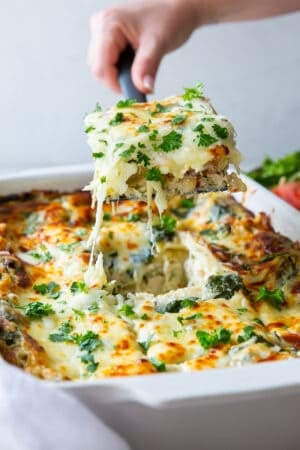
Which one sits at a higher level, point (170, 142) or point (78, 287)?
point (170, 142)

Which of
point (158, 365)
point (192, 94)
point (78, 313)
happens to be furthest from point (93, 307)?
point (192, 94)

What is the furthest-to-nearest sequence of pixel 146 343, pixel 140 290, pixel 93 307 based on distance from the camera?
pixel 140 290 < pixel 93 307 < pixel 146 343

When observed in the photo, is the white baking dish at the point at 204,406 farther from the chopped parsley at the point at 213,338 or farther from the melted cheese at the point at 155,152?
the melted cheese at the point at 155,152

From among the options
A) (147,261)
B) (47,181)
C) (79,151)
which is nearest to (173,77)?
(79,151)

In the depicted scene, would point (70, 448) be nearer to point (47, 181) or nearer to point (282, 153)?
point (47, 181)

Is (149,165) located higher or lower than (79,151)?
higher

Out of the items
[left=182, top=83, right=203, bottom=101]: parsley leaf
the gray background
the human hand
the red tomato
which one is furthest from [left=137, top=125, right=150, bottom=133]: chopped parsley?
the gray background

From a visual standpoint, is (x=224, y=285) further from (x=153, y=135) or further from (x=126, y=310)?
(x=153, y=135)
